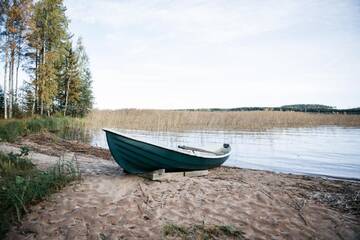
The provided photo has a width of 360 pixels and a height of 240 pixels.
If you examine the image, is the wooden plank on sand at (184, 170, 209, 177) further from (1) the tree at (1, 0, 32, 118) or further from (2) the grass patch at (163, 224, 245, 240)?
(1) the tree at (1, 0, 32, 118)

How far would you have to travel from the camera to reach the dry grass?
20641 millimetres

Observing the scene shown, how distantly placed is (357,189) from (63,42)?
21086 millimetres

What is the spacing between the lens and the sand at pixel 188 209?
11.4ft

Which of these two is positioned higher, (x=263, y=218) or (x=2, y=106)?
(x=2, y=106)

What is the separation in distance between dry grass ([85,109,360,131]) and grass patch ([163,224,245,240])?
1624 centimetres

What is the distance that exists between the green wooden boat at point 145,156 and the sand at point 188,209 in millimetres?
278

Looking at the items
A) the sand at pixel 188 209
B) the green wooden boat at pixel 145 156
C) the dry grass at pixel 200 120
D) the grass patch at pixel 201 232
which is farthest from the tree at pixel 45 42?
the grass patch at pixel 201 232

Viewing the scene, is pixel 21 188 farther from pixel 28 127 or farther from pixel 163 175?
pixel 28 127

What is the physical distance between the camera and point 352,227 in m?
3.55

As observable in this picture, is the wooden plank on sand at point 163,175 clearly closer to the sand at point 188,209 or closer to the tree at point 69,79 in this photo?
the sand at point 188,209

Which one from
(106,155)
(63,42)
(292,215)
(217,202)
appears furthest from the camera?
(63,42)

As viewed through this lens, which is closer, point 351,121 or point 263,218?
point 263,218

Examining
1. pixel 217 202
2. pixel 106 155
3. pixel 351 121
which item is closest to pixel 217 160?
pixel 217 202

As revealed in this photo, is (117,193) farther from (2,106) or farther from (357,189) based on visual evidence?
(2,106)
